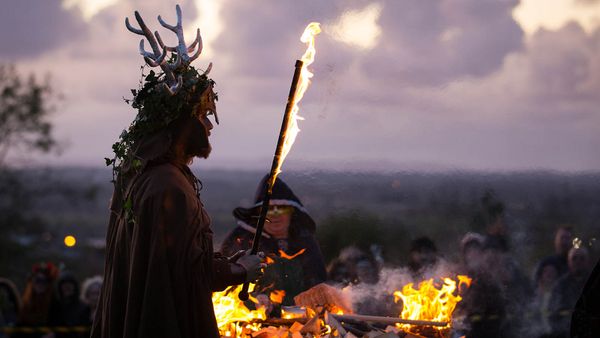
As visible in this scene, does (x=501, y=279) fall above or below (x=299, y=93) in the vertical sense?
below

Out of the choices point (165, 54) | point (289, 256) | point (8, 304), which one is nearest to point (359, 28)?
point (289, 256)

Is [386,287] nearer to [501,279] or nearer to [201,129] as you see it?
[501,279]

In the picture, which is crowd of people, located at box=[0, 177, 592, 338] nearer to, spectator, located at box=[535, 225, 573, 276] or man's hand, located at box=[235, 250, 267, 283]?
spectator, located at box=[535, 225, 573, 276]

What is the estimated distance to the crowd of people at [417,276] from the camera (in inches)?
327

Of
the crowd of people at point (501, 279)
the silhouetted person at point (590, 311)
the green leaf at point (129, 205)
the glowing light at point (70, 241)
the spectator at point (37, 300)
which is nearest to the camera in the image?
the green leaf at point (129, 205)

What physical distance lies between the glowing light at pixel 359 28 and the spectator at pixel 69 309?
3.77 meters

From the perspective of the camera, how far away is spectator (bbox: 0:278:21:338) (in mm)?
9617

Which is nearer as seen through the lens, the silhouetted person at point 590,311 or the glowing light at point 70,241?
the silhouetted person at point 590,311

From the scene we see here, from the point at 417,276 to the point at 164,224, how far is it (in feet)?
13.8

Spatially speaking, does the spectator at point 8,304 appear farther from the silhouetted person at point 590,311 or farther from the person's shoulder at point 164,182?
the silhouetted person at point 590,311

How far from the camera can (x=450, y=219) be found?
9117 mm

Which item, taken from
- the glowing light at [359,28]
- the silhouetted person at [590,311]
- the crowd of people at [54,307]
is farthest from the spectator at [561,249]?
the crowd of people at [54,307]

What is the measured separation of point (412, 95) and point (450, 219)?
1.35 meters

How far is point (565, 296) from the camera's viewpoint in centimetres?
885
